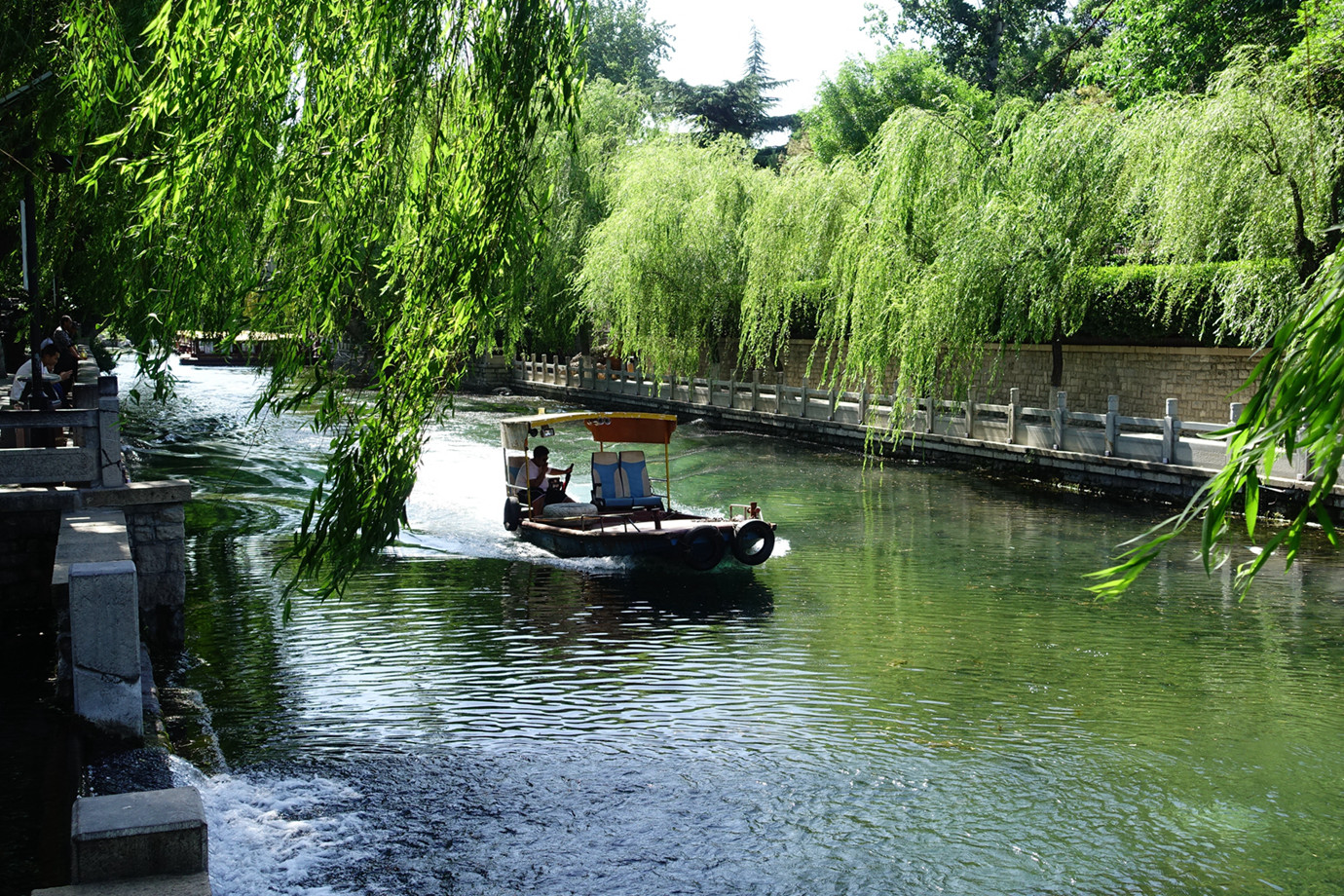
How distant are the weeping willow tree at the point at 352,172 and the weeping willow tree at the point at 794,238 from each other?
1824 cm

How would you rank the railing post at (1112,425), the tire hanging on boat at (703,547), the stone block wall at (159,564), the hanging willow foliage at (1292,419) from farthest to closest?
1. the railing post at (1112,425)
2. the tire hanging on boat at (703,547)
3. the stone block wall at (159,564)
4. the hanging willow foliage at (1292,419)

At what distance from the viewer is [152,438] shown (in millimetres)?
25281

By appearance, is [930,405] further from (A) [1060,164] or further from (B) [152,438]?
→ (B) [152,438]

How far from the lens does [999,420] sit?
21.9 m

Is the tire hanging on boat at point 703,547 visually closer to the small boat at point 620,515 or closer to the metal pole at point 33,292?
the small boat at point 620,515

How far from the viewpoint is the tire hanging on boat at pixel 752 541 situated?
546 inches

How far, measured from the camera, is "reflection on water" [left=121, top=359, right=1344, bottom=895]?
260 inches

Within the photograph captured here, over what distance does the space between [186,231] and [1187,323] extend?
59.0ft

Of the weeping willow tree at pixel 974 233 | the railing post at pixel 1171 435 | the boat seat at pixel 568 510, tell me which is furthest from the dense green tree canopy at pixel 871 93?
the boat seat at pixel 568 510

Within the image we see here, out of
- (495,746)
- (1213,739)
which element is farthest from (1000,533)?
(495,746)

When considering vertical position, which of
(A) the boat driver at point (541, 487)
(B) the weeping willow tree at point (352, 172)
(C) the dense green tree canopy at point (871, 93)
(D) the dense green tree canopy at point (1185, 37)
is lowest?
(A) the boat driver at point (541, 487)

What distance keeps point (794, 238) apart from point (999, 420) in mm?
6528

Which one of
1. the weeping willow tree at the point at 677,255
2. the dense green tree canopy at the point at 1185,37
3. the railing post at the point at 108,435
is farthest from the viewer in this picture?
the weeping willow tree at the point at 677,255

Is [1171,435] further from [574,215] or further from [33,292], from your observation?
[574,215]
